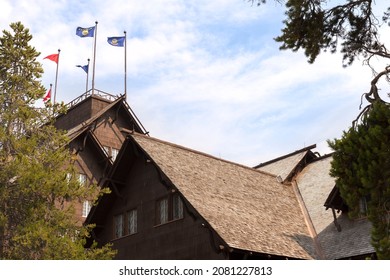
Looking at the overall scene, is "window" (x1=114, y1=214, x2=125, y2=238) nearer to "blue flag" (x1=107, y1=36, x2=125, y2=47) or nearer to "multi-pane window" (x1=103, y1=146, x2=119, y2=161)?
"multi-pane window" (x1=103, y1=146, x2=119, y2=161)

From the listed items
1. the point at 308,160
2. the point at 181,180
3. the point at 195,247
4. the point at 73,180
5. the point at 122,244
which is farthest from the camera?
the point at 308,160

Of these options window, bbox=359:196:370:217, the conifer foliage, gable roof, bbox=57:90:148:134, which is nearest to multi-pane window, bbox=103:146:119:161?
gable roof, bbox=57:90:148:134

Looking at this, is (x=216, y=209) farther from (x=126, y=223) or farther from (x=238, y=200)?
(x=126, y=223)

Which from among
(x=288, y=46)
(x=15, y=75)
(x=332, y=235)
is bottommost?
(x=332, y=235)

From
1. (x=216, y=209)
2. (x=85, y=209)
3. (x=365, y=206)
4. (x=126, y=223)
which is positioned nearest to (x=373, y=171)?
(x=365, y=206)

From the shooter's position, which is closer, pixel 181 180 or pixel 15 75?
pixel 15 75

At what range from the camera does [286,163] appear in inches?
1428

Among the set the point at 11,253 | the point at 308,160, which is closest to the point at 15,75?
the point at 11,253

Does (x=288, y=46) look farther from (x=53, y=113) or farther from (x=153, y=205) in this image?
(x=153, y=205)

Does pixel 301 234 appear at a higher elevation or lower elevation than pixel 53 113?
lower

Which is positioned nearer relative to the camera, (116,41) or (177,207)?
(177,207)

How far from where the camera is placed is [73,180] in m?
23.5

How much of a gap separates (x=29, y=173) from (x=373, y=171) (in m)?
12.3

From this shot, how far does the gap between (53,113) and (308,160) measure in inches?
677
